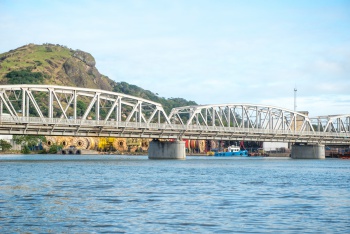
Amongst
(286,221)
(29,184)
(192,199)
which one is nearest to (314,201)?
(192,199)

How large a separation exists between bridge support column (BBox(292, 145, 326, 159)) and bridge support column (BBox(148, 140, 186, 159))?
46842mm

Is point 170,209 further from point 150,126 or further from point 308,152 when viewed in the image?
point 308,152

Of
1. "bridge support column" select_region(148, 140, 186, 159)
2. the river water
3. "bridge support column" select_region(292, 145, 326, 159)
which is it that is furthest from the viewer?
"bridge support column" select_region(292, 145, 326, 159)

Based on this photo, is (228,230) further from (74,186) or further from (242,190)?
(74,186)

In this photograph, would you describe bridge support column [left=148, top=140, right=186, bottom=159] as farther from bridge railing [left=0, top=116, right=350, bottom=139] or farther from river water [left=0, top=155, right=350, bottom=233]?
river water [left=0, top=155, right=350, bottom=233]

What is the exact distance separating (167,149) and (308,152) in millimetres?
51558

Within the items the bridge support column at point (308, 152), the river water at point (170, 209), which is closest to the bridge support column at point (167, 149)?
the bridge support column at point (308, 152)

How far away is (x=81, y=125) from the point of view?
10994cm

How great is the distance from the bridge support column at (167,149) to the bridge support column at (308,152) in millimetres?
46842

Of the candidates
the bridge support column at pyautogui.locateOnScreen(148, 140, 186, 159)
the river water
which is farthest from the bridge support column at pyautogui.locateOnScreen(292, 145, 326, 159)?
the river water

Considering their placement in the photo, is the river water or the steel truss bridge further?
the steel truss bridge

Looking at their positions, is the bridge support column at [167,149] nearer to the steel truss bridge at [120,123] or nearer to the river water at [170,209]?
the steel truss bridge at [120,123]

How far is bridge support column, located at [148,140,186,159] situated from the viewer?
448ft

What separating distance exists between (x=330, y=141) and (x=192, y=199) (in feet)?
461
